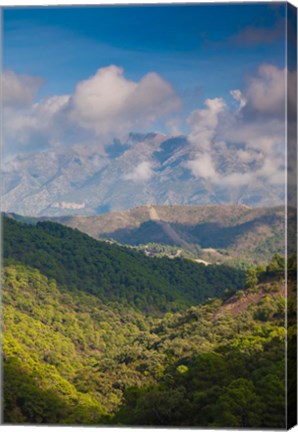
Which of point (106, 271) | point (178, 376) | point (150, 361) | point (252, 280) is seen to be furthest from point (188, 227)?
point (178, 376)

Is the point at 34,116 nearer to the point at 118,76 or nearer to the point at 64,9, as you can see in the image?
the point at 118,76

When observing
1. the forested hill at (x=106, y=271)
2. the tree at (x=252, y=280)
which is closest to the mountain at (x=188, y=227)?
→ the forested hill at (x=106, y=271)

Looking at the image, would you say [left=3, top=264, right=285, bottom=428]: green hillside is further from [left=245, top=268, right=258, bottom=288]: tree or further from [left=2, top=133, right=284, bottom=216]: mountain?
[left=2, top=133, right=284, bottom=216]: mountain

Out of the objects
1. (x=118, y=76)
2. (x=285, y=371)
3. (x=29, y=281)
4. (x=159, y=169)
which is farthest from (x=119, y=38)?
(x=159, y=169)

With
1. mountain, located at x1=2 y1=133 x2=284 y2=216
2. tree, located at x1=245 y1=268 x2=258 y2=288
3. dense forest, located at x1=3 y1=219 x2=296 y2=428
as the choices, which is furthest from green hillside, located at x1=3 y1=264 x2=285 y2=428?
mountain, located at x1=2 y1=133 x2=284 y2=216

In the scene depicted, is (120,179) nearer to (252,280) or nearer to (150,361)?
(252,280)

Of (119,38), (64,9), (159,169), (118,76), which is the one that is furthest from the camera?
(159,169)
